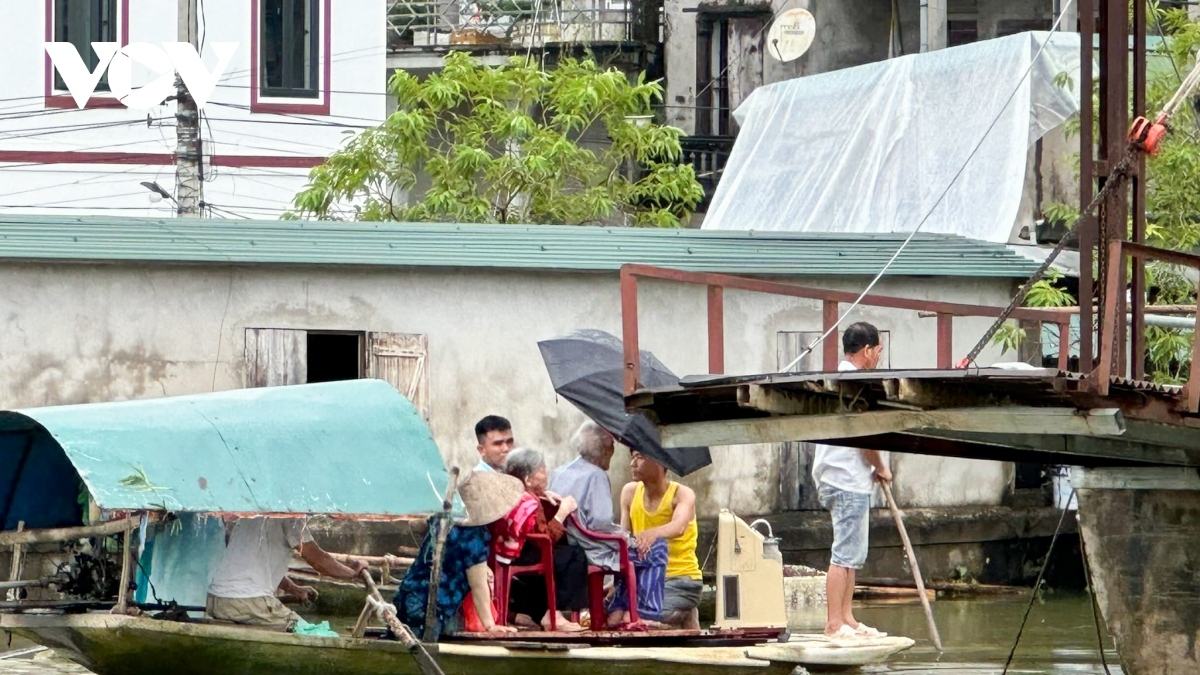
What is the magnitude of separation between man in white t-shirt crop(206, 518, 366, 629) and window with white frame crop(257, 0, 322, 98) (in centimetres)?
1645

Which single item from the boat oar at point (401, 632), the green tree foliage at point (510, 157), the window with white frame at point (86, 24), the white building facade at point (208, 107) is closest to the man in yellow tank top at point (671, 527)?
the boat oar at point (401, 632)

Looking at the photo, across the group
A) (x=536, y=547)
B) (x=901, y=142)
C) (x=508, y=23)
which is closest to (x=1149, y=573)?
(x=536, y=547)

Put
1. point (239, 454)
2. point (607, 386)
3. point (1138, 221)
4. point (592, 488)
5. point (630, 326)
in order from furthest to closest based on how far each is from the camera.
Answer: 1. point (607, 386)
2. point (592, 488)
3. point (1138, 221)
4. point (239, 454)
5. point (630, 326)

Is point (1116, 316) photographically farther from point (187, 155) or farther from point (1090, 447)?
point (187, 155)

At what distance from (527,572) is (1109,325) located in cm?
389

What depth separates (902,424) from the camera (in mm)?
9477

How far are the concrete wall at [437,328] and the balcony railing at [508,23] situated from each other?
1133cm

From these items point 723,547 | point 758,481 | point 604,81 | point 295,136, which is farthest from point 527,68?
point 723,547

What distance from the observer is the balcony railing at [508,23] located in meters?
28.1

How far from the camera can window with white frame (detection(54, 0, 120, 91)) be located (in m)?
26.4

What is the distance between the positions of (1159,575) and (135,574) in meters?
5.77

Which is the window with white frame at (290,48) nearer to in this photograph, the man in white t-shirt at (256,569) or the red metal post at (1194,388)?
the man in white t-shirt at (256,569)

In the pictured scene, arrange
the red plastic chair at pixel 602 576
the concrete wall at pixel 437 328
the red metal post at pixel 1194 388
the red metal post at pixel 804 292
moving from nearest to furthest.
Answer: the red metal post at pixel 1194 388
the red metal post at pixel 804 292
the red plastic chair at pixel 602 576
the concrete wall at pixel 437 328

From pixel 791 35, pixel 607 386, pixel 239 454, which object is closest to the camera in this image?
pixel 239 454
